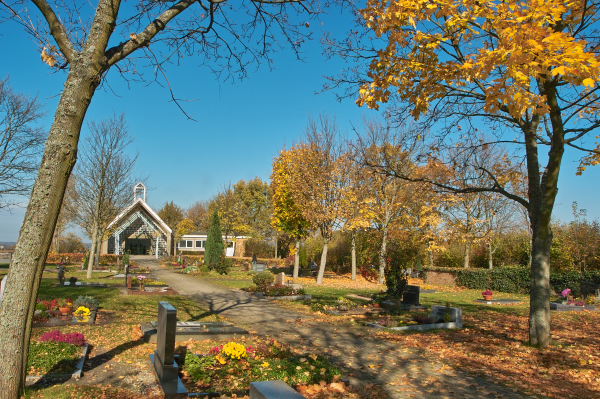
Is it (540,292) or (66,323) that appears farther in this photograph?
(66,323)

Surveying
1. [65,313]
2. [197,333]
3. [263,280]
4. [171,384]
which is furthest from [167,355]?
[263,280]

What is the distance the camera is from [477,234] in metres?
29.5

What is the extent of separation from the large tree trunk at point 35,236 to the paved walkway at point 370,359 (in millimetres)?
4269

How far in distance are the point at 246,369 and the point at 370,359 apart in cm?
251

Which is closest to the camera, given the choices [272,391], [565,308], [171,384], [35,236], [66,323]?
[272,391]

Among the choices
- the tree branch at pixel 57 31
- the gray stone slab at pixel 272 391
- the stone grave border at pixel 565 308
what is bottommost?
the stone grave border at pixel 565 308

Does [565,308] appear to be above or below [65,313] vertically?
below

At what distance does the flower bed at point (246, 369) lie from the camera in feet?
17.9

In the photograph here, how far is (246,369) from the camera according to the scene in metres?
6.11

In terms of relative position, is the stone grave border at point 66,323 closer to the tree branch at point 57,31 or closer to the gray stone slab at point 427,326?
the tree branch at point 57,31

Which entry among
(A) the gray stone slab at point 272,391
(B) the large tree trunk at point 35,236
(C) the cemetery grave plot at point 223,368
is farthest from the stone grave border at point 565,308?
(B) the large tree trunk at point 35,236

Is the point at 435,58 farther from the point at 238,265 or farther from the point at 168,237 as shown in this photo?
the point at 168,237

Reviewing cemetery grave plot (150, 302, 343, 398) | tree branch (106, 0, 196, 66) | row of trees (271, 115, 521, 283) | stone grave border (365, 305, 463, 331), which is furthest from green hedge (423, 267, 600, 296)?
tree branch (106, 0, 196, 66)

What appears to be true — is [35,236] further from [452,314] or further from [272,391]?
[452,314]
